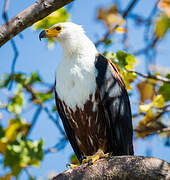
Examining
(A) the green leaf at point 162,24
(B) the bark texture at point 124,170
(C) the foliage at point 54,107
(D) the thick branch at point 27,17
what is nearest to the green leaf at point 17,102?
(C) the foliage at point 54,107

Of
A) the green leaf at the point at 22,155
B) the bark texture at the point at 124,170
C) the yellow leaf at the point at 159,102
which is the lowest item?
the bark texture at the point at 124,170

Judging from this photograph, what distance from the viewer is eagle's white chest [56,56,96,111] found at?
14.1ft

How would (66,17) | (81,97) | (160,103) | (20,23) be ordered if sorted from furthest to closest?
1. (66,17)
2. (160,103)
3. (81,97)
4. (20,23)

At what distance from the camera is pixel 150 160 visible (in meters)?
3.14

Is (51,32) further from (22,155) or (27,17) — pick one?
(27,17)

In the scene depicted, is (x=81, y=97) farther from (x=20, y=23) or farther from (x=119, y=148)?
(x=20, y=23)

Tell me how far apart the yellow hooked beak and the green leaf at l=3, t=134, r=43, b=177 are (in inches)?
61.9

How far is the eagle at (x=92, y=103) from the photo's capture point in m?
4.32

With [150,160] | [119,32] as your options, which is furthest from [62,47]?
[150,160]

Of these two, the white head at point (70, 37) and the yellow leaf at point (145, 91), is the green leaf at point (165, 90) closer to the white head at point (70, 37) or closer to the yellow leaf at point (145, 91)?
the yellow leaf at point (145, 91)

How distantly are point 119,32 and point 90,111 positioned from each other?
49.1 inches

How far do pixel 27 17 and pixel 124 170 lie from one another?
168 cm

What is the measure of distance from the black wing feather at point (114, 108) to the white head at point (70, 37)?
1.00ft

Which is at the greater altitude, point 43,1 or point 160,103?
point 160,103
